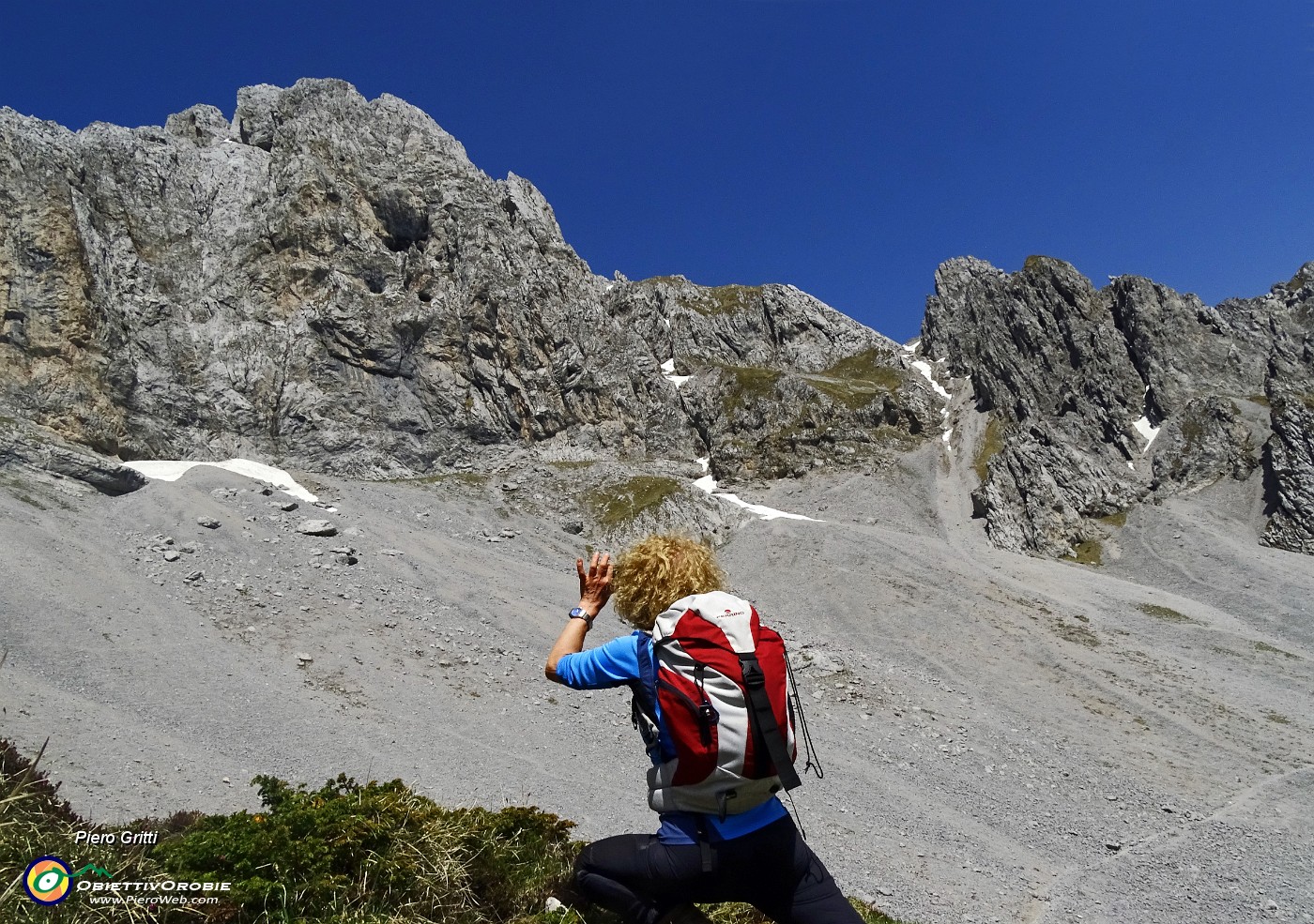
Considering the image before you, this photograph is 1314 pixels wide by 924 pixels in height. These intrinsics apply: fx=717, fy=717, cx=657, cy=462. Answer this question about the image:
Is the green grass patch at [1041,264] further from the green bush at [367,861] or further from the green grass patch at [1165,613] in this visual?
the green bush at [367,861]

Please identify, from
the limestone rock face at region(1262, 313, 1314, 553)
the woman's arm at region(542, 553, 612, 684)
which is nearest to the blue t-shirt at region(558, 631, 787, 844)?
the woman's arm at region(542, 553, 612, 684)

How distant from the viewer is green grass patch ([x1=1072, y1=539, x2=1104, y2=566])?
62487mm

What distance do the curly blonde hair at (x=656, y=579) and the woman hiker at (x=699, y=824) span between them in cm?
28

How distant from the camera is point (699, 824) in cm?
389

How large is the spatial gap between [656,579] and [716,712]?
1.01m

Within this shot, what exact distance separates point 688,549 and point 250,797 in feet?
51.3

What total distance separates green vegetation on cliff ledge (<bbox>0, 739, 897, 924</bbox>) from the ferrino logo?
0.06 metres

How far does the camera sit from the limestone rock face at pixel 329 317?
6488 centimetres

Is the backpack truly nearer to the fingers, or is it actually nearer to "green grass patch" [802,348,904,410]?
the fingers

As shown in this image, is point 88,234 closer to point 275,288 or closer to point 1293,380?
point 275,288

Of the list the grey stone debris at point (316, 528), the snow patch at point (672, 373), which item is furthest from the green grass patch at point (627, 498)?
the snow patch at point (672, 373)

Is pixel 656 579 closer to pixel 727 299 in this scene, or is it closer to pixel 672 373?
pixel 672 373

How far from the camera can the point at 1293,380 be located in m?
81.9

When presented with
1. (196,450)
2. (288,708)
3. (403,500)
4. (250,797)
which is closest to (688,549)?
(250,797)
